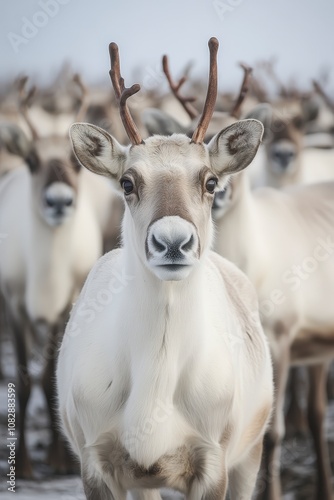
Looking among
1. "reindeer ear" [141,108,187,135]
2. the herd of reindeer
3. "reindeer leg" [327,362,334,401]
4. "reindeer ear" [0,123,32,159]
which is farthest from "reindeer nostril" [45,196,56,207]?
"reindeer leg" [327,362,334,401]

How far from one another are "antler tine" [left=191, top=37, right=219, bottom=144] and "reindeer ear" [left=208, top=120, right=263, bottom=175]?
44 millimetres

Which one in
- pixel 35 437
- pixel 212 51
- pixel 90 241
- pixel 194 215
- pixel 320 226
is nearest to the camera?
pixel 194 215

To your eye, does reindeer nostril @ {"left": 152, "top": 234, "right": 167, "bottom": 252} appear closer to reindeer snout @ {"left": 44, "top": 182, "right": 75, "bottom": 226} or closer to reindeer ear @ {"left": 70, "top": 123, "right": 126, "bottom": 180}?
reindeer ear @ {"left": 70, "top": 123, "right": 126, "bottom": 180}

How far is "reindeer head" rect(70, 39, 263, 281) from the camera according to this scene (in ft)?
7.52

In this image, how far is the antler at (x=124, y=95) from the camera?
102 inches

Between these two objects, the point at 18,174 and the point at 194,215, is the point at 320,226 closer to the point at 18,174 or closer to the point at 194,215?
the point at 18,174

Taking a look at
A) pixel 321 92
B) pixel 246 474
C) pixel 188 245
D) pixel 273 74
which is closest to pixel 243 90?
pixel 246 474

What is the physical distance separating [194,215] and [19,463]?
2534 mm

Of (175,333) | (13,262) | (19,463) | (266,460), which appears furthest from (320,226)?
(175,333)

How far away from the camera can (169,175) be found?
8.07 ft

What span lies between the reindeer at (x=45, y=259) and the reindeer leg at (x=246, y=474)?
163 centimetres

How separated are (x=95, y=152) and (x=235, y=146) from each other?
373mm

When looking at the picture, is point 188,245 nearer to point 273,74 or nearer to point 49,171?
point 49,171

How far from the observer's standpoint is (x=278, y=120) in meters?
5.77
